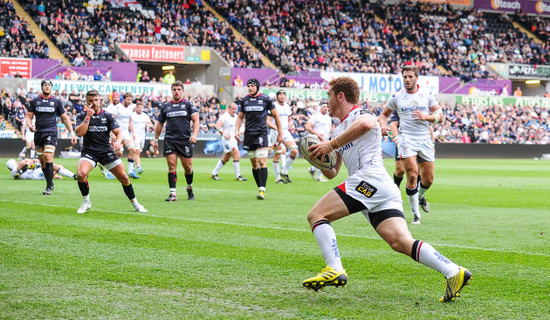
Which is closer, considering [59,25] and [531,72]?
[59,25]

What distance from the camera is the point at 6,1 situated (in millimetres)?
39906

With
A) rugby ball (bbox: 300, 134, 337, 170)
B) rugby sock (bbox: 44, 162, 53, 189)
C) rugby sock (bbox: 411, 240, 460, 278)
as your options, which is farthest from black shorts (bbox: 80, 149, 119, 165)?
rugby sock (bbox: 411, 240, 460, 278)

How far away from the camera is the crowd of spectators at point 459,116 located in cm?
3556

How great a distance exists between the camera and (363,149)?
5.89 meters

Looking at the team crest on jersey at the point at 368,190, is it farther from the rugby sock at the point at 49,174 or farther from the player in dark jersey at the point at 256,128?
the rugby sock at the point at 49,174

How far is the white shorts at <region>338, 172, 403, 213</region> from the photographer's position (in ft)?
18.7

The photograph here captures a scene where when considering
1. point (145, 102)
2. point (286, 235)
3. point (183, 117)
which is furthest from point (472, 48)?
point (286, 235)

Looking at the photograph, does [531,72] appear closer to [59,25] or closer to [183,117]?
[59,25]

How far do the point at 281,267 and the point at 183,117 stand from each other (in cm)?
779

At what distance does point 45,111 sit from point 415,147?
838cm

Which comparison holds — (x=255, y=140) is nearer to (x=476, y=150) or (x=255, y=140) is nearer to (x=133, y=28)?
(x=133, y=28)

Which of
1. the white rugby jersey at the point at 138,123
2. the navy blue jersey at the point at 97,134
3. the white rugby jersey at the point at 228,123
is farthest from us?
the white rugby jersey at the point at 138,123

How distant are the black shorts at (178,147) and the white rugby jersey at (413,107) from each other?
4.44 meters

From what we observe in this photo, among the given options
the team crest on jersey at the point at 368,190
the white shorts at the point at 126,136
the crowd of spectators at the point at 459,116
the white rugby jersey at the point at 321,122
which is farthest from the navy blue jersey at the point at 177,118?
the crowd of spectators at the point at 459,116
